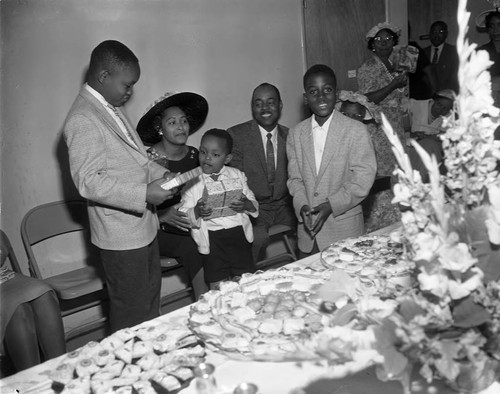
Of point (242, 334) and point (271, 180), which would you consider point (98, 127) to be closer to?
point (242, 334)

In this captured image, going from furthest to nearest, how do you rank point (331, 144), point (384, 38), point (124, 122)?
point (384, 38) < point (331, 144) < point (124, 122)

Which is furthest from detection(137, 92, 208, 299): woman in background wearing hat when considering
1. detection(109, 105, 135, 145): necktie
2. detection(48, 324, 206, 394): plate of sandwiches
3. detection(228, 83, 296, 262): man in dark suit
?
detection(48, 324, 206, 394): plate of sandwiches

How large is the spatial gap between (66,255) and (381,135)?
9.61 ft

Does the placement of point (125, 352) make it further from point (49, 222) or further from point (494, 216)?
point (49, 222)

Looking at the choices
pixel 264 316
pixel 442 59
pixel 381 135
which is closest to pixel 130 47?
pixel 381 135

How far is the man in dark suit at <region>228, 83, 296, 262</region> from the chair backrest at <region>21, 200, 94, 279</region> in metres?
1.15

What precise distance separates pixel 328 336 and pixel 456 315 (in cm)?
27

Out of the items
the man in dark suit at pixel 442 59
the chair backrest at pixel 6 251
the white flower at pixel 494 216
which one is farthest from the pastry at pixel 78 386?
the man in dark suit at pixel 442 59

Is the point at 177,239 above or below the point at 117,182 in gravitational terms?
below

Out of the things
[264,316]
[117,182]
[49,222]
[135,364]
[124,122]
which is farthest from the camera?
[49,222]

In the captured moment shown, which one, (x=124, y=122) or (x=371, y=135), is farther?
(x=371, y=135)

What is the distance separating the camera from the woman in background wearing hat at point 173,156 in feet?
11.8

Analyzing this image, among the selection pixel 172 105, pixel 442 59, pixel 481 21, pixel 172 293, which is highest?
pixel 481 21

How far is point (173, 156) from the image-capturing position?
3.69m
